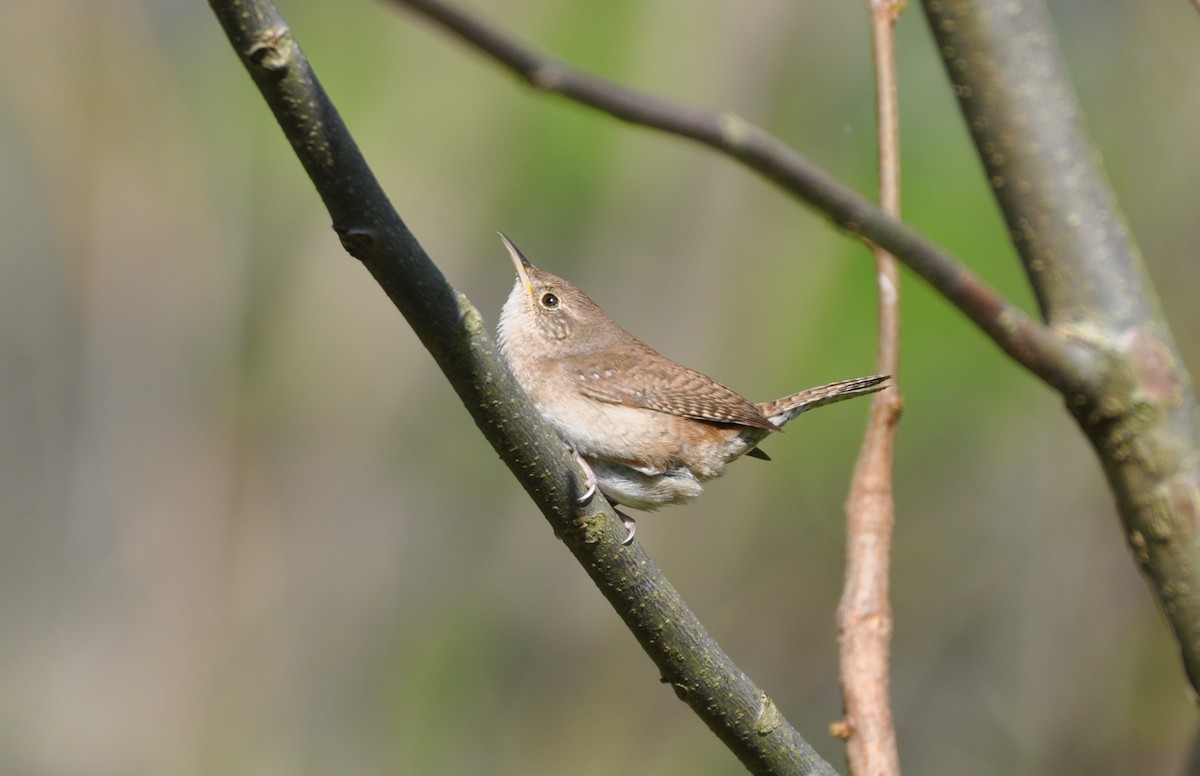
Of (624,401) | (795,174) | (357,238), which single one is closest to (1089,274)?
(795,174)

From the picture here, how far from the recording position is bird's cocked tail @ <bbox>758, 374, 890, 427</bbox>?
10.4 feet

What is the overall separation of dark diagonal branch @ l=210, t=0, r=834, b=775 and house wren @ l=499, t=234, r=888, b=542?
1045 mm

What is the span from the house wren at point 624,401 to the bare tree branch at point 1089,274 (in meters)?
1.06

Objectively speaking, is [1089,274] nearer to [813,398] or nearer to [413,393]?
[813,398]

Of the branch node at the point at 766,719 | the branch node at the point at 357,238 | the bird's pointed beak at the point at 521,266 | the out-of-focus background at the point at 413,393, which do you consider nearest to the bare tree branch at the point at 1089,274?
the branch node at the point at 766,719

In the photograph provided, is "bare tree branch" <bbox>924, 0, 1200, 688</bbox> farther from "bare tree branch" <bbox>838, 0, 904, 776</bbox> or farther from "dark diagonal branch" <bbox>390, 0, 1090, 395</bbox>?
"bare tree branch" <bbox>838, 0, 904, 776</bbox>

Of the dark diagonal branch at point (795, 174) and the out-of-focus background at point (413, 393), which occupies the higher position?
the out-of-focus background at point (413, 393)

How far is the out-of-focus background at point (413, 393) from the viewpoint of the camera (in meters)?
8.60

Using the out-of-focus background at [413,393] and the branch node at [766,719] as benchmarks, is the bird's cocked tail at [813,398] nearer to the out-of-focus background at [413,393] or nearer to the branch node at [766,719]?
the branch node at [766,719]

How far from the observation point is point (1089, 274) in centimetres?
182

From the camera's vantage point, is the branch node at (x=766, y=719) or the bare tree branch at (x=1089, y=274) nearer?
the bare tree branch at (x=1089, y=274)

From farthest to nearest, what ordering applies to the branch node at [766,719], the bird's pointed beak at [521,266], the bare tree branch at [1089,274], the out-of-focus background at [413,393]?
the out-of-focus background at [413,393], the bird's pointed beak at [521,266], the branch node at [766,719], the bare tree branch at [1089,274]

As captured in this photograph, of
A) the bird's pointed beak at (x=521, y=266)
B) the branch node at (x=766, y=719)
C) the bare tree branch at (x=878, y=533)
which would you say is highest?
the bird's pointed beak at (x=521, y=266)

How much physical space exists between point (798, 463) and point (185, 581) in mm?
5083
